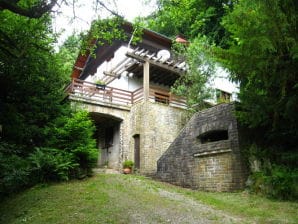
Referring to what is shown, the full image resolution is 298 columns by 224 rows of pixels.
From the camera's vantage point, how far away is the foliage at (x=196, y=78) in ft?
52.4

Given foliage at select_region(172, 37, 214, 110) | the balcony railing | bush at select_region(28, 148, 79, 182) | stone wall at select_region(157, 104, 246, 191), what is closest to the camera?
stone wall at select_region(157, 104, 246, 191)

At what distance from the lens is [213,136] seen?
1176 centimetres

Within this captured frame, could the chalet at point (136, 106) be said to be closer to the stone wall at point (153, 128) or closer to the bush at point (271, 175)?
the stone wall at point (153, 128)

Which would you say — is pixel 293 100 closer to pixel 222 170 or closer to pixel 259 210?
pixel 259 210

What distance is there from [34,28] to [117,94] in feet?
24.3

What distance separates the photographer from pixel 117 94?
17.4 metres

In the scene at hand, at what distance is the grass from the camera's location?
6691 millimetres

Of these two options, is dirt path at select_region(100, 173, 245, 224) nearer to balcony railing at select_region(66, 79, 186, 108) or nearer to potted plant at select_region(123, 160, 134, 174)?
potted plant at select_region(123, 160, 134, 174)

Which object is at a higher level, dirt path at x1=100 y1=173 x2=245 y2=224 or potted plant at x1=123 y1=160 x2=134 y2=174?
potted plant at x1=123 y1=160 x2=134 y2=174

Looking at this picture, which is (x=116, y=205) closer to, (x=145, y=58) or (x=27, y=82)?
(x=27, y=82)

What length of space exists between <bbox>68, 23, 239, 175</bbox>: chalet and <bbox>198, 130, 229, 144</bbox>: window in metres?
4.11

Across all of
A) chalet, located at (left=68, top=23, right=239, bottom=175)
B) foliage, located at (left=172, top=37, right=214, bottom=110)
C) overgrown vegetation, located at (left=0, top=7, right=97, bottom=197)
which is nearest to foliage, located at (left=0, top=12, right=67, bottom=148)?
overgrown vegetation, located at (left=0, top=7, right=97, bottom=197)

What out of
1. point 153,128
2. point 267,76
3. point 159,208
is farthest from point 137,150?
point 267,76

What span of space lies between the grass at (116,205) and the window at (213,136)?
91.4 inches
